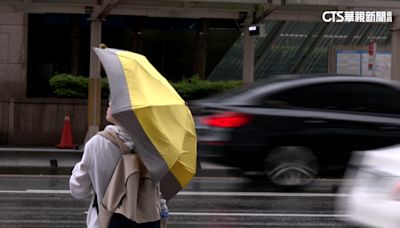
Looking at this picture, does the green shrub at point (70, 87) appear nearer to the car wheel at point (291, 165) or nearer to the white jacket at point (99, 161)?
the car wheel at point (291, 165)

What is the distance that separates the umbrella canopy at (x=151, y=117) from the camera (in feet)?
13.9

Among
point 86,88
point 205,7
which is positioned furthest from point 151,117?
point 205,7

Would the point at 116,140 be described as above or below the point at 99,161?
above

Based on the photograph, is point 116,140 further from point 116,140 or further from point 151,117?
point 151,117

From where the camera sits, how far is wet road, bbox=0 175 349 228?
9055 mm

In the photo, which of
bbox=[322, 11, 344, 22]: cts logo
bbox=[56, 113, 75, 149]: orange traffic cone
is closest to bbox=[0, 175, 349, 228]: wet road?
bbox=[56, 113, 75, 149]: orange traffic cone

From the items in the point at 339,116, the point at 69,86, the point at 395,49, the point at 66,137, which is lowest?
the point at 66,137

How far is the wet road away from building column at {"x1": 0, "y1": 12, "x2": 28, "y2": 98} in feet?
20.1

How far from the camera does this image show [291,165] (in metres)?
11.3

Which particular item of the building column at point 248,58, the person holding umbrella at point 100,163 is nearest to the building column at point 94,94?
the building column at point 248,58

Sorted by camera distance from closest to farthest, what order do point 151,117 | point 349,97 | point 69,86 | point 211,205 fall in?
point 151,117 → point 211,205 → point 349,97 → point 69,86

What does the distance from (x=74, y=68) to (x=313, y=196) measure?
12.6m

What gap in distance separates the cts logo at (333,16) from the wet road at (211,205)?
7.39 m

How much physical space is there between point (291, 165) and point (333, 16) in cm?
915
